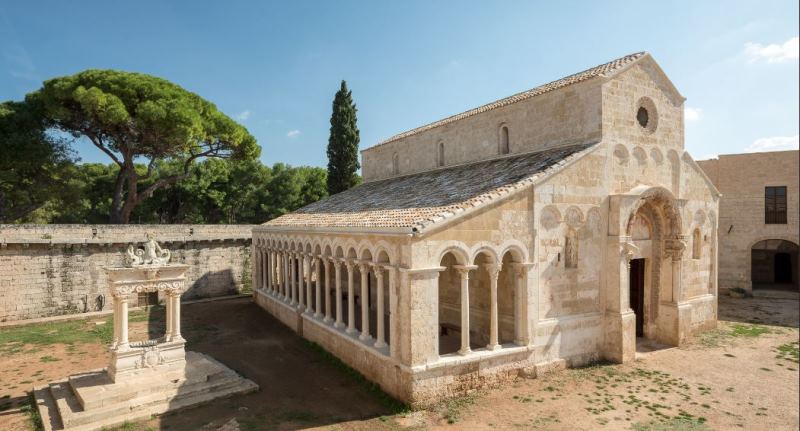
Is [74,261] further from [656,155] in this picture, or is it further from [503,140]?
[656,155]

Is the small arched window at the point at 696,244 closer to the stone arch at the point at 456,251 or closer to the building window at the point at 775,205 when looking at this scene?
the building window at the point at 775,205

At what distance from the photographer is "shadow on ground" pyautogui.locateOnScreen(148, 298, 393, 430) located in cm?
1045

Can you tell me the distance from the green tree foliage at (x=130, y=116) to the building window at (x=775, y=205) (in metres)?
33.4

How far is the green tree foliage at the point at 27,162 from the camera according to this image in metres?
24.7

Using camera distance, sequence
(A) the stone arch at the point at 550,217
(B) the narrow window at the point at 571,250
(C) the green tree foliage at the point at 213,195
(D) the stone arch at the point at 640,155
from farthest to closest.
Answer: (C) the green tree foliage at the point at 213,195
(D) the stone arch at the point at 640,155
(B) the narrow window at the point at 571,250
(A) the stone arch at the point at 550,217

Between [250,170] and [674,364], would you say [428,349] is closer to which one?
[674,364]

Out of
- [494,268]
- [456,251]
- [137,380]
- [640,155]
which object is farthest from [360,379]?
[640,155]

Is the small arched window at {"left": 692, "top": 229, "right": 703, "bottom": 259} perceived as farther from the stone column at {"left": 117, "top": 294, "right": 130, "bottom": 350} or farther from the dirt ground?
the stone column at {"left": 117, "top": 294, "right": 130, "bottom": 350}

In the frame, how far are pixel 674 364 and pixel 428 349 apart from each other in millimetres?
8518

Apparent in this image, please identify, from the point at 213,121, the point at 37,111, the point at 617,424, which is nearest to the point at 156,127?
the point at 213,121

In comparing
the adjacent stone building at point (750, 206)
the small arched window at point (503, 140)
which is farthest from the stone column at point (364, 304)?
the adjacent stone building at point (750, 206)

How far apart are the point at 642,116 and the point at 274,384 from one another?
15.3 meters

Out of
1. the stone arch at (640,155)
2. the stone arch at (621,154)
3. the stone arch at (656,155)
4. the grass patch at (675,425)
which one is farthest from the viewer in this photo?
the stone arch at (656,155)

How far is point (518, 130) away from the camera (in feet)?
55.3
